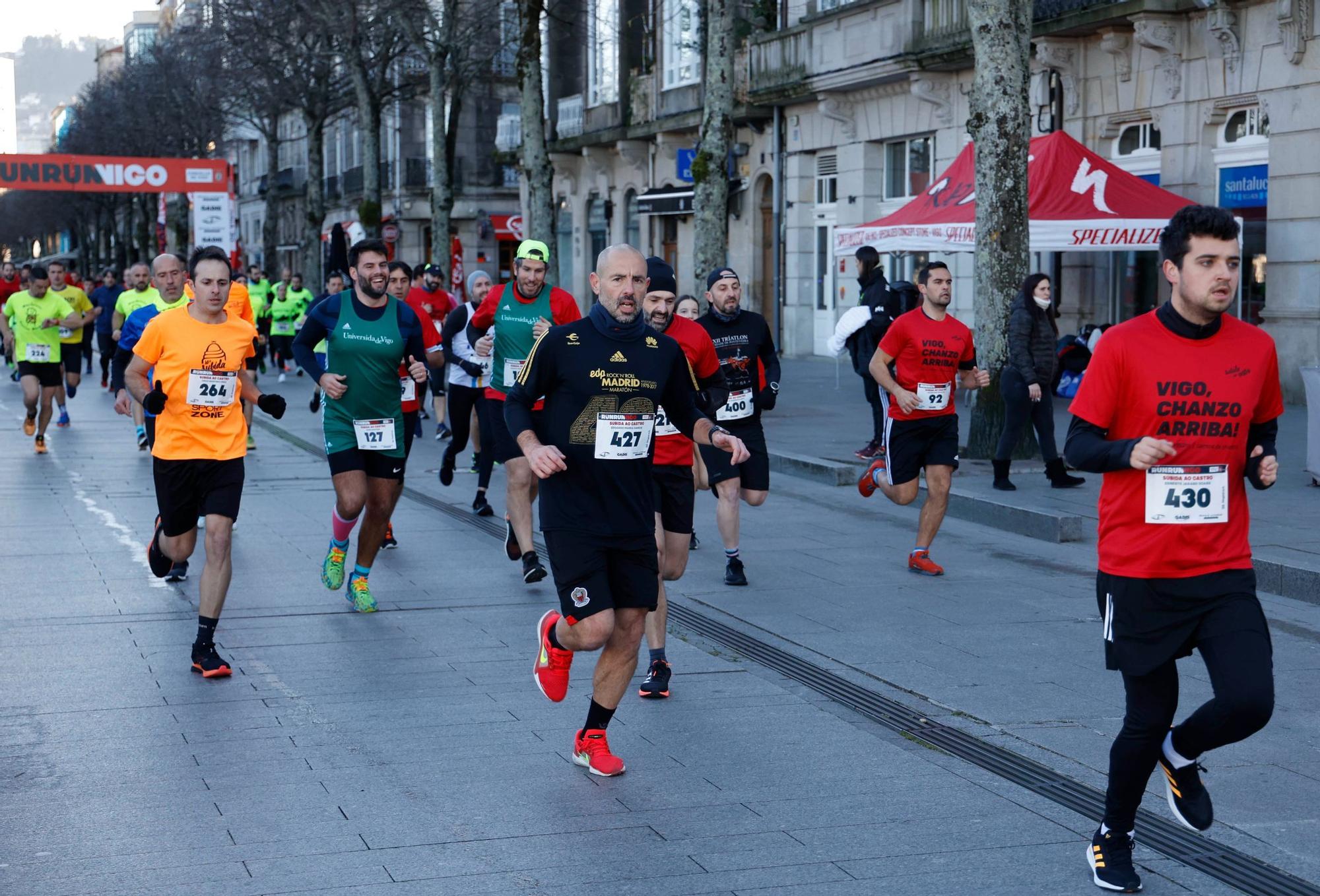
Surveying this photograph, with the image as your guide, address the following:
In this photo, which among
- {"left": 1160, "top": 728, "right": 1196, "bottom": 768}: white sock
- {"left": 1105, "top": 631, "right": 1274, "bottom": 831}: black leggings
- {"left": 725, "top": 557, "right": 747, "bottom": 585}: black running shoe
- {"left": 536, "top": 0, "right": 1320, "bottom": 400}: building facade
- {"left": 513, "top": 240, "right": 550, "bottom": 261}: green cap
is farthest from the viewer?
{"left": 536, "top": 0, "right": 1320, "bottom": 400}: building facade

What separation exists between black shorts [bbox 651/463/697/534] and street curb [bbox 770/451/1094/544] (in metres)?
4.58

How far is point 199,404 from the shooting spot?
761cm

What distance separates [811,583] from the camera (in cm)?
970

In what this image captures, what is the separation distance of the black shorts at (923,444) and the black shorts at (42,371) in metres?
10.7

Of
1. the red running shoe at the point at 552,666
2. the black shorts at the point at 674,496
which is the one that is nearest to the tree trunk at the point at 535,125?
the black shorts at the point at 674,496

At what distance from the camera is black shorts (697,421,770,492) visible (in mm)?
9492

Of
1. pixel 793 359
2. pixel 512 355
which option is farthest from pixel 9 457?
pixel 793 359

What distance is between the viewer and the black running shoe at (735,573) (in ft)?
31.7

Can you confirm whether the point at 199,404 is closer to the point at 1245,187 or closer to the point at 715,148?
the point at 715,148

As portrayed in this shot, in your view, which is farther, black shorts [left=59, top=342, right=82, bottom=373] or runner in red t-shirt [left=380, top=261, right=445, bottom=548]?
black shorts [left=59, top=342, right=82, bottom=373]

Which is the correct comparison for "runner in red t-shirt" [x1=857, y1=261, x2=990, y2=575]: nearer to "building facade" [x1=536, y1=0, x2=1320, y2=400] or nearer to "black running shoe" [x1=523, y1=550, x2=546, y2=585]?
"black running shoe" [x1=523, y1=550, x2=546, y2=585]

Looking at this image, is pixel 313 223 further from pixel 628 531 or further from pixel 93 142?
pixel 628 531

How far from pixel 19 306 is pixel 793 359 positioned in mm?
16811

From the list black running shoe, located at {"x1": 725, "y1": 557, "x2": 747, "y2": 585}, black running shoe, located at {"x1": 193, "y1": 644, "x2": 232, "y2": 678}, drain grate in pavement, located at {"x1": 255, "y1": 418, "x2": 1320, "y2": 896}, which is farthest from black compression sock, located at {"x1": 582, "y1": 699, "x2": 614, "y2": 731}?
black running shoe, located at {"x1": 725, "y1": 557, "x2": 747, "y2": 585}
